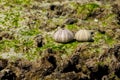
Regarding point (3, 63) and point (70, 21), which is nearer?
point (3, 63)

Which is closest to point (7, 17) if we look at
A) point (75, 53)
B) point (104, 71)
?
point (75, 53)

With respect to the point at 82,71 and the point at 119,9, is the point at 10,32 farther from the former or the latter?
the point at 119,9

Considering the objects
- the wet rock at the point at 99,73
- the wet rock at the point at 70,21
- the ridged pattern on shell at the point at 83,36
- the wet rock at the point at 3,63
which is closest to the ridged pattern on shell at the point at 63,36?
the ridged pattern on shell at the point at 83,36

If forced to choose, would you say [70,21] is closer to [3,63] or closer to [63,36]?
[63,36]

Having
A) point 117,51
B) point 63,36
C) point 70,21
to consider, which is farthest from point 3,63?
point 117,51

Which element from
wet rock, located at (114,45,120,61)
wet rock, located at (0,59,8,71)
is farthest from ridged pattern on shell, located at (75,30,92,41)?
wet rock, located at (0,59,8,71)

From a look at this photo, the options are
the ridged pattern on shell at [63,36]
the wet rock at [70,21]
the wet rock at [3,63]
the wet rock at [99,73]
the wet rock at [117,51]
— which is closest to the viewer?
the wet rock at [3,63]

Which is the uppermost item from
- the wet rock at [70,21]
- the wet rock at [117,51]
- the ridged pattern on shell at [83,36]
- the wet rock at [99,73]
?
the wet rock at [70,21]

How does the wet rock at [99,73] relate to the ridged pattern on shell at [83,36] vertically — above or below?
below

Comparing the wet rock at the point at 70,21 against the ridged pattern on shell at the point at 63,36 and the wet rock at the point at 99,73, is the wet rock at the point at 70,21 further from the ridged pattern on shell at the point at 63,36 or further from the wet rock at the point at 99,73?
the wet rock at the point at 99,73
